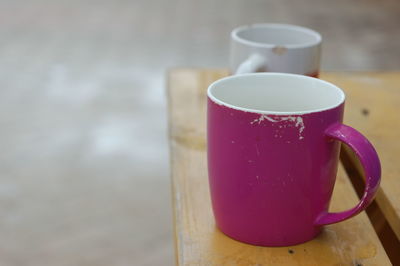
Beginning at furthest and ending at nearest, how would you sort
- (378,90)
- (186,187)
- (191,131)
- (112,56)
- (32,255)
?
Answer: (112,56)
(32,255)
(378,90)
(191,131)
(186,187)

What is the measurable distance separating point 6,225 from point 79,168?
1.02 feet

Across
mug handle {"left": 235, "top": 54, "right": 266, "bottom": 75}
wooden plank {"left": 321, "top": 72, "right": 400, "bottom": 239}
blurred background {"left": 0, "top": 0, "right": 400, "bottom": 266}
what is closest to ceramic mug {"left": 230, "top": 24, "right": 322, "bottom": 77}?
mug handle {"left": 235, "top": 54, "right": 266, "bottom": 75}

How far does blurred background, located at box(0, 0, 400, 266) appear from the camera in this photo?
1469 millimetres

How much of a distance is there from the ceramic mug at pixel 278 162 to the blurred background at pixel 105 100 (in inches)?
36.1

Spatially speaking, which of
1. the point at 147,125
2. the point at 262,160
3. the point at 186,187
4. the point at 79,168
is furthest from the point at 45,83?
the point at 262,160

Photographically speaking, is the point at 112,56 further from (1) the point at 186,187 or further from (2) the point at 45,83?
(1) the point at 186,187

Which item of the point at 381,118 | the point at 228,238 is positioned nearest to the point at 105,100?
the point at 381,118

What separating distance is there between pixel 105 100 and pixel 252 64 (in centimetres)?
162

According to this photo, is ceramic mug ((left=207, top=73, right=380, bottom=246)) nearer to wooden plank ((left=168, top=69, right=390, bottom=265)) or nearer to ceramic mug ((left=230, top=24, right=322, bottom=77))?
wooden plank ((left=168, top=69, right=390, bottom=265))

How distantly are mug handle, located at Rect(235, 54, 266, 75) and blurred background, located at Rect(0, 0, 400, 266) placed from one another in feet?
2.68

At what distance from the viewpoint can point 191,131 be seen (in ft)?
2.40

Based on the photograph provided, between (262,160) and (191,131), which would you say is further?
(191,131)

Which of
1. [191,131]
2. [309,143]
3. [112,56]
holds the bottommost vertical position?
[112,56]

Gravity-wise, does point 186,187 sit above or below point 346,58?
above
